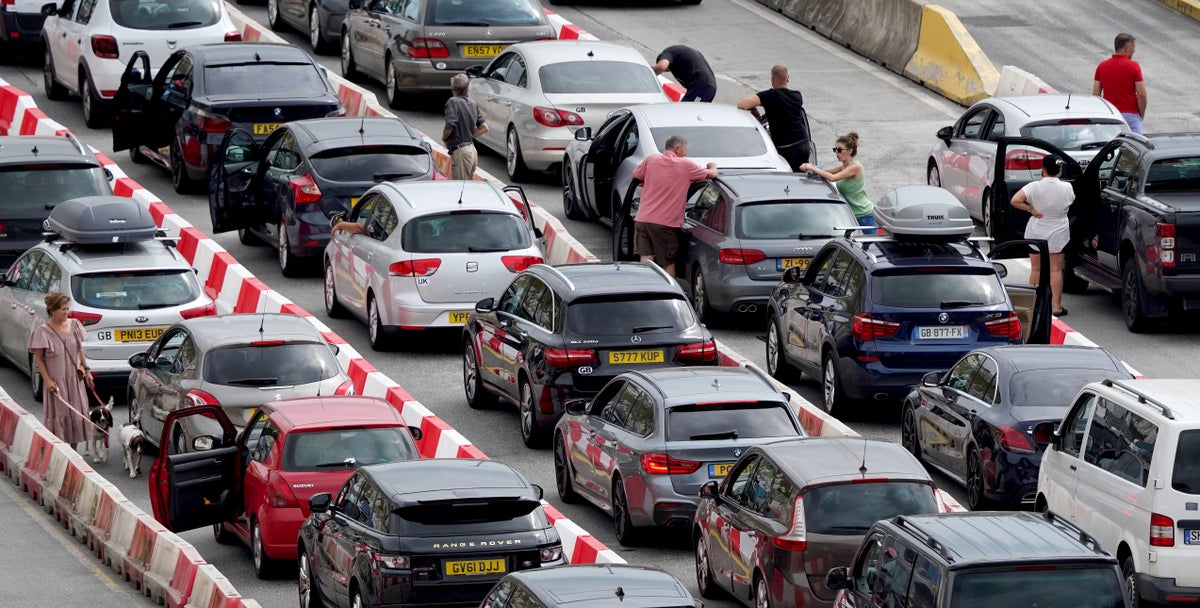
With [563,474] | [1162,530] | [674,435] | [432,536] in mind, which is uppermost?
[1162,530]

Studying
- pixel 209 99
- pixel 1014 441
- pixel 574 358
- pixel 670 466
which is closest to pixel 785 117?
pixel 209 99

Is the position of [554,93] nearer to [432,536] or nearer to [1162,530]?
[432,536]

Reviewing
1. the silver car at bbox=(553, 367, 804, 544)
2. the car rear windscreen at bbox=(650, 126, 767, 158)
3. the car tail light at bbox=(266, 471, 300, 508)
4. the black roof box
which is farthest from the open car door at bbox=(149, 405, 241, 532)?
the car rear windscreen at bbox=(650, 126, 767, 158)

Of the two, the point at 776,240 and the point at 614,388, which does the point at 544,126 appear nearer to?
the point at 776,240

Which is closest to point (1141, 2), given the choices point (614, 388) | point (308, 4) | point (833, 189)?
point (308, 4)

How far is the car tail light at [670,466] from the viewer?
57.4 feet

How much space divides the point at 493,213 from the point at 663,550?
261 inches

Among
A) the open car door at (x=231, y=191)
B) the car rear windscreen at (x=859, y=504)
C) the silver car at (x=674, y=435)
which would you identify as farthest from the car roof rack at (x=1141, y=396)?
the open car door at (x=231, y=191)

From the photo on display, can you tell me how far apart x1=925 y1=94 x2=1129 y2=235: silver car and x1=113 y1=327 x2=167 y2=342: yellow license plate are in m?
8.90

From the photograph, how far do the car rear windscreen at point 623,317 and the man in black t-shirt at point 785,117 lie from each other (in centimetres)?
752

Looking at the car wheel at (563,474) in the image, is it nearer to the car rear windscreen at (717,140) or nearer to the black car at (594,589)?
the black car at (594,589)

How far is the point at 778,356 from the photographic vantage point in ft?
73.3

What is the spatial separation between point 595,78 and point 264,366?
10.1 metres

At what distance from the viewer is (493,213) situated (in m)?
23.8
